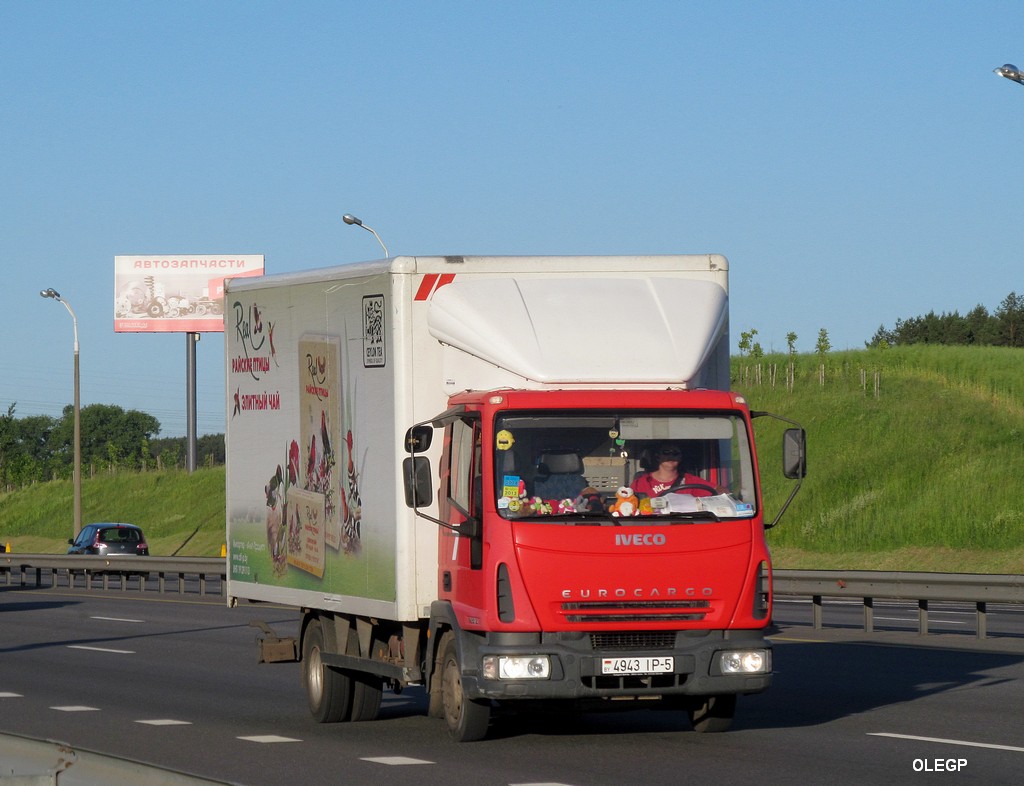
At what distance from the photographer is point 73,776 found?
714 cm

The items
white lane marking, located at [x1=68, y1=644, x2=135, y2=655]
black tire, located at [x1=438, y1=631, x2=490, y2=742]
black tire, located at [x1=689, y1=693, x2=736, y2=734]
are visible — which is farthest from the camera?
white lane marking, located at [x1=68, y1=644, x2=135, y2=655]

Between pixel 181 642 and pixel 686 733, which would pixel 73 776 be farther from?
pixel 181 642

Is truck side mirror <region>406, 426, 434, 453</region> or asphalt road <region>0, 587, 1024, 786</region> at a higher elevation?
truck side mirror <region>406, 426, 434, 453</region>

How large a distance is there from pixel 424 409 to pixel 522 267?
1.19 meters

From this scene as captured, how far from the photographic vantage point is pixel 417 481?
1132 centimetres

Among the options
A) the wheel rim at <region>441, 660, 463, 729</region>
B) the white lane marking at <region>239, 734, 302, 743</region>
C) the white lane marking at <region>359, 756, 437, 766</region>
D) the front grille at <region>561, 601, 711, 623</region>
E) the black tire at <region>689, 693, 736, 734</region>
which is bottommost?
the white lane marking at <region>239, 734, 302, 743</region>

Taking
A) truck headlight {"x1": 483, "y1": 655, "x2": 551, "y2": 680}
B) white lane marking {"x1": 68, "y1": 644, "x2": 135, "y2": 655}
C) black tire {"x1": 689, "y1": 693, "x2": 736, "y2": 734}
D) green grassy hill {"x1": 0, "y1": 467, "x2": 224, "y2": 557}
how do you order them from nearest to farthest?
truck headlight {"x1": 483, "y1": 655, "x2": 551, "y2": 680}, black tire {"x1": 689, "y1": 693, "x2": 736, "y2": 734}, white lane marking {"x1": 68, "y1": 644, "x2": 135, "y2": 655}, green grassy hill {"x1": 0, "y1": 467, "x2": 224, "y2": 557}

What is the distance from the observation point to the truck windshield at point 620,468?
11.1 m

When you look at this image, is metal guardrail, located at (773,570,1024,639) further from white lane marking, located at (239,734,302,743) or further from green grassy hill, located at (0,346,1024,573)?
green grassy hill, located at (0,346,1024,573)

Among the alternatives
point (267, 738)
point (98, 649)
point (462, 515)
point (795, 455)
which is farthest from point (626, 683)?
point (98, 649)

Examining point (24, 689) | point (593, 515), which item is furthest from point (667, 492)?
point (24, 689)

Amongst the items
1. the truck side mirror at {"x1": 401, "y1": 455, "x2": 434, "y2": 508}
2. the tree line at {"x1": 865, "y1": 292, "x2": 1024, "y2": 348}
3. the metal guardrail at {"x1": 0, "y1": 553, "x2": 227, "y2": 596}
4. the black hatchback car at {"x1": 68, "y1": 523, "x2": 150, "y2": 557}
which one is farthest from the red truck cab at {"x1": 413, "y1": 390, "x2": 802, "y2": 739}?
the tree line at {"x1": 865, "y1": 292, "x2": 1024, "y2": 348}

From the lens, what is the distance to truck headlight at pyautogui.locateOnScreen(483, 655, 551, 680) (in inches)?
429

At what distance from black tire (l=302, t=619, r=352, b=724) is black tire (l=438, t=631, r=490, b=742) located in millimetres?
1924
